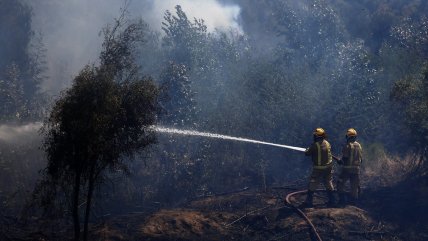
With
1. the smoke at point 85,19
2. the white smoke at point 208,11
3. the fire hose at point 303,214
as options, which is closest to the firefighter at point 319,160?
the fire hose at point 303,214

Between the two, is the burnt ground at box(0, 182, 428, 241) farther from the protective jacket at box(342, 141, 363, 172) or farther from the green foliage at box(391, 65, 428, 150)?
the green foliage at box(391, 65, 428, 150)

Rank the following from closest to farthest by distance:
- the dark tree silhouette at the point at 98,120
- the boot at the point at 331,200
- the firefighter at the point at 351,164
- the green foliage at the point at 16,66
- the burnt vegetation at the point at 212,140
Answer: the dark tree silhouette at the point at 98,120 < the burnt vegetation at the point at 212,140 < the boot at the point at 331,200 < the firefighter at the point at 351,164 < the green foliage at the point at 16,66

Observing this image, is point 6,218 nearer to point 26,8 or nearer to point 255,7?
point 26,8

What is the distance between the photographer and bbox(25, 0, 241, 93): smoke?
133ft

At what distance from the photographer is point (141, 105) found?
817cm

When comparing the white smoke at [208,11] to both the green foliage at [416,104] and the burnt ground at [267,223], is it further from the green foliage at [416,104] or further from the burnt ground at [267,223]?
the burnt ground at [267,223]

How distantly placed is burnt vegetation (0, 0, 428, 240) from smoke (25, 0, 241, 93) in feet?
46.3

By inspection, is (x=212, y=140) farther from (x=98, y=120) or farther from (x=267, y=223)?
(x=98, y=120)

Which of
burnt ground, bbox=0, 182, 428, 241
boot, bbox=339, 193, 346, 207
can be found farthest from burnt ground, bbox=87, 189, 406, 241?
boot, bbox=339, 193, 346, 207

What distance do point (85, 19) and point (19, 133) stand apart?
29380 mm

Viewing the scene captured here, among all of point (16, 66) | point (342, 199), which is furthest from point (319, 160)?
point (16, 66)

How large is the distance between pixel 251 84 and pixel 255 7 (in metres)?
25.2

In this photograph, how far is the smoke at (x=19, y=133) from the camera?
16.6m

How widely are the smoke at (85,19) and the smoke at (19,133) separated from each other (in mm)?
21193
